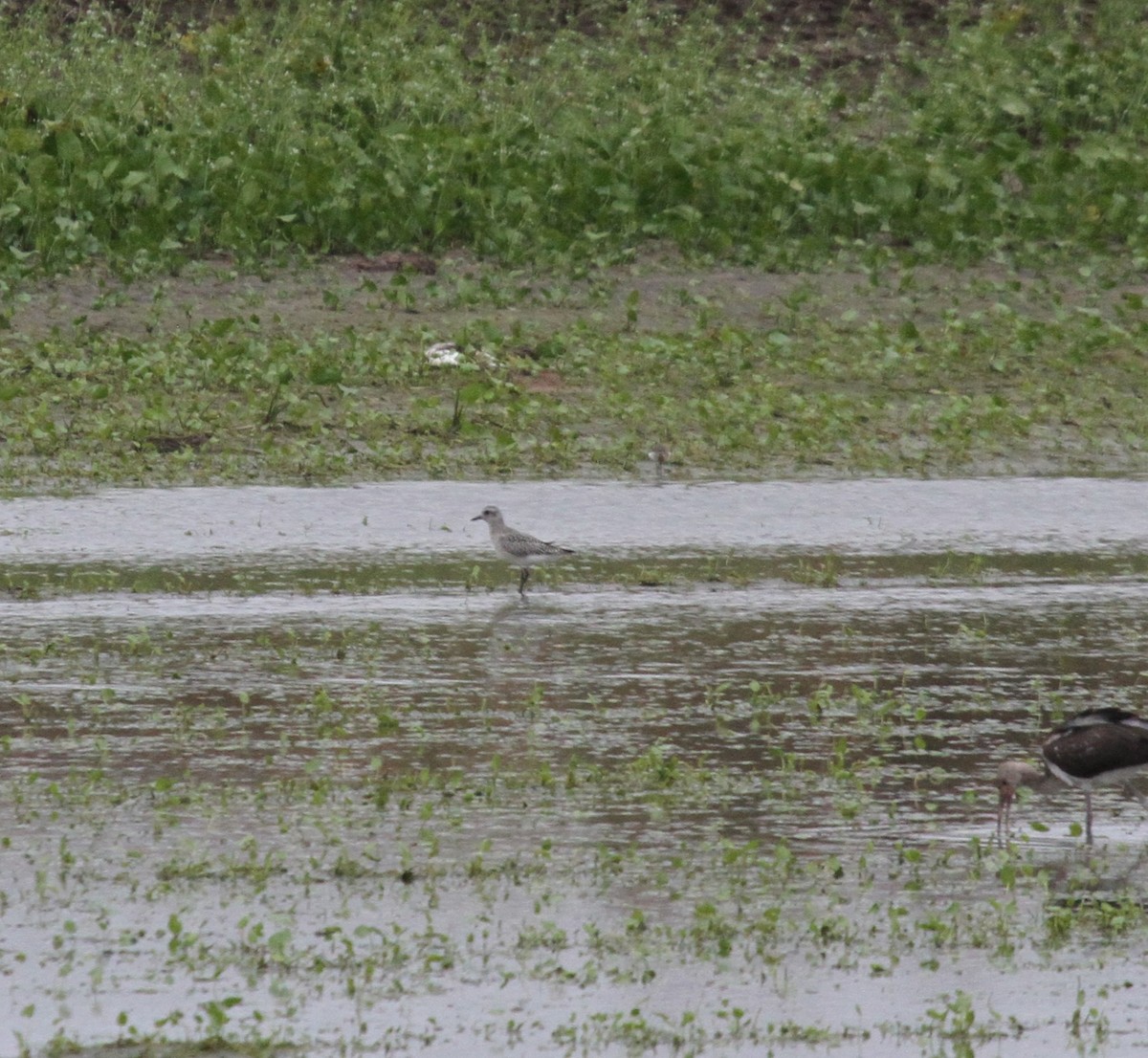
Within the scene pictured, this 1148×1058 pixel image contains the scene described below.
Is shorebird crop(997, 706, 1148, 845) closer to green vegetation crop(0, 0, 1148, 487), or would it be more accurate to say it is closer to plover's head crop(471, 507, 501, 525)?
plover's head crop(471, 507, 501, 525)

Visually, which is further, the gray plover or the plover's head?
the plover's head

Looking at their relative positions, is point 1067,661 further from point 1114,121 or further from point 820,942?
point 1114,121

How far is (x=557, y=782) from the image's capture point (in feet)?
28.4

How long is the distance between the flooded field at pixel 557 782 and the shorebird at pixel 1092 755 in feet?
0.56

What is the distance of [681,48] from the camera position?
76.8 feet

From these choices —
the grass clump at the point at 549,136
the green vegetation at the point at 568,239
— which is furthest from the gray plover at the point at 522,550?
the grass clump at the point at 549,136

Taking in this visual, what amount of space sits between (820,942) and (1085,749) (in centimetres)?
170

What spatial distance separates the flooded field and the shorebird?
171mm

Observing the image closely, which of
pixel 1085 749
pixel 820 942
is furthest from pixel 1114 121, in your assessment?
pixel 820 942

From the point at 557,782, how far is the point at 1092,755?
1.88 meters

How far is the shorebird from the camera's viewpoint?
26.9ft

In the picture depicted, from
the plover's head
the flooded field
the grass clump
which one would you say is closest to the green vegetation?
the grass clump

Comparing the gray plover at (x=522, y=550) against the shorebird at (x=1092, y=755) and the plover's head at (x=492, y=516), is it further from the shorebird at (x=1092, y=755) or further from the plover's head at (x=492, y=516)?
the shorebird at (x=1092, y=755)

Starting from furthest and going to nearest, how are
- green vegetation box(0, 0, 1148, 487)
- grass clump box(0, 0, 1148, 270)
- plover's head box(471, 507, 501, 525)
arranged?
grass clump box(0, 0, 1148, 270) < green vegetation box(0, 0, 1148, 487) < plover's head box(471, 507, 501, 525)
